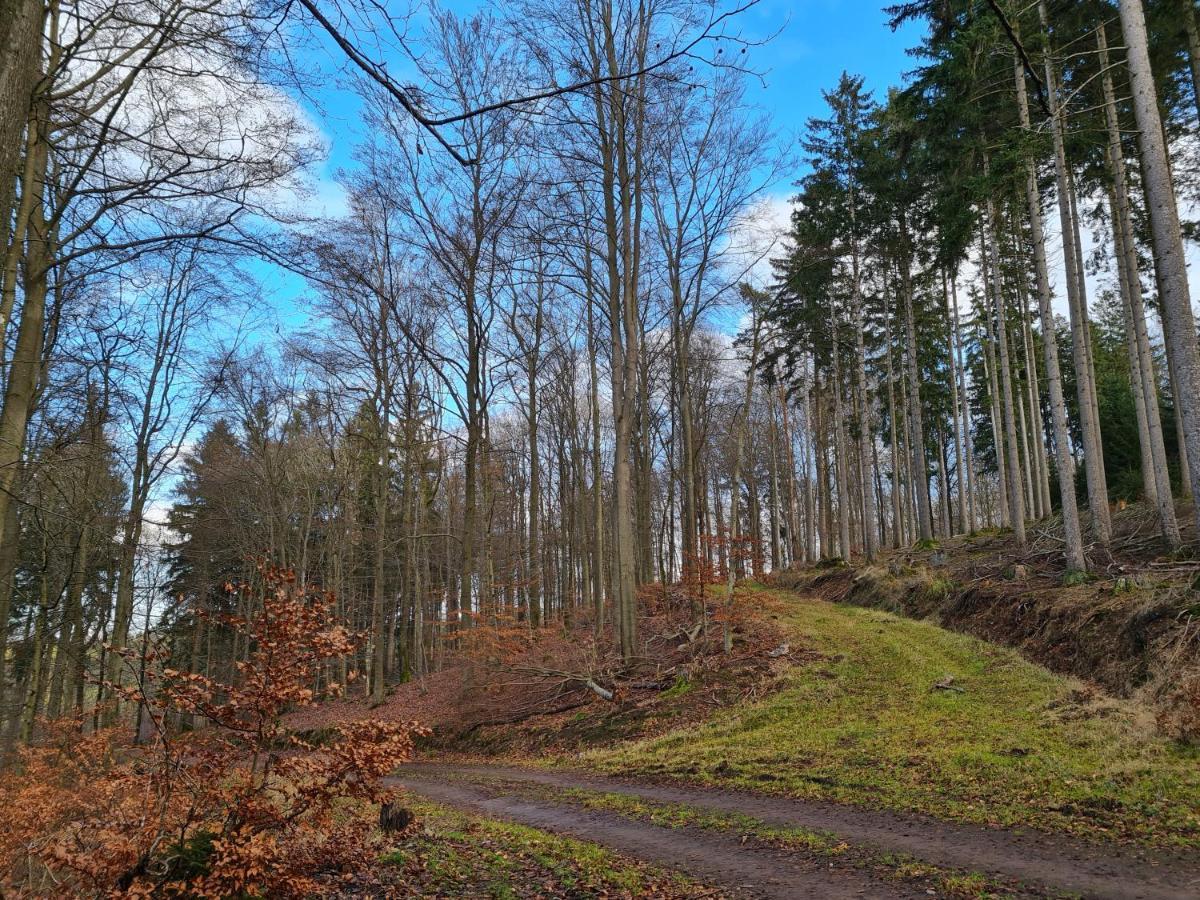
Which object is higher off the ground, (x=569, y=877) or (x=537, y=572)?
(x=537, y=572)

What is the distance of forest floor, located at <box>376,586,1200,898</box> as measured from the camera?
16.5 feet

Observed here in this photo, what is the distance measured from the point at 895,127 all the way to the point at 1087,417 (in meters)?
15.7

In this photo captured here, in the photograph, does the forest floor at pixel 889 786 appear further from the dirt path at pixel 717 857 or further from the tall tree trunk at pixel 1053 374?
the tall tree trunk at pixel 1053 374

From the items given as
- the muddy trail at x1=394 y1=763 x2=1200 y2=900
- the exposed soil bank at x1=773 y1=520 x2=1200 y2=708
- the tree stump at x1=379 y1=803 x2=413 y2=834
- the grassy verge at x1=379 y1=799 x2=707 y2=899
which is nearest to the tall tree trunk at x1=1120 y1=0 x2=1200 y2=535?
the exposed soil bank at x1=773 y1=520 x2=1200 y2=708

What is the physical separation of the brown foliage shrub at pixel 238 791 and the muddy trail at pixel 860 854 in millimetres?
2602

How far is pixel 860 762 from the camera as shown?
8297 millimetres

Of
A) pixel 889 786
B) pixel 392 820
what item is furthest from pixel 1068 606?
pixel 392 820

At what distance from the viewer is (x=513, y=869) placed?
568 cm

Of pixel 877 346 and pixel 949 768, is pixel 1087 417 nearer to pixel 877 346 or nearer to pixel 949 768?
pixel 949 768

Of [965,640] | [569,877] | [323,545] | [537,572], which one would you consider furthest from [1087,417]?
[323,545]

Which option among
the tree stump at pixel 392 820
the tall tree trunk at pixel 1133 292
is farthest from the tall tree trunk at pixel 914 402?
the tree stump at pixel 392 820

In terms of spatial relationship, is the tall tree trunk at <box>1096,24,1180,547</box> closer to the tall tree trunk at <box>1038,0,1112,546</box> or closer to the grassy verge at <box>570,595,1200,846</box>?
the tall tree trunk at <box>1038,0,1112,546</box>

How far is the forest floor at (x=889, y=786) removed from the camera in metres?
5.02

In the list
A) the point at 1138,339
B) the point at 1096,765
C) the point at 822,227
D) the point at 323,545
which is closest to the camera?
the point at 1096,765
